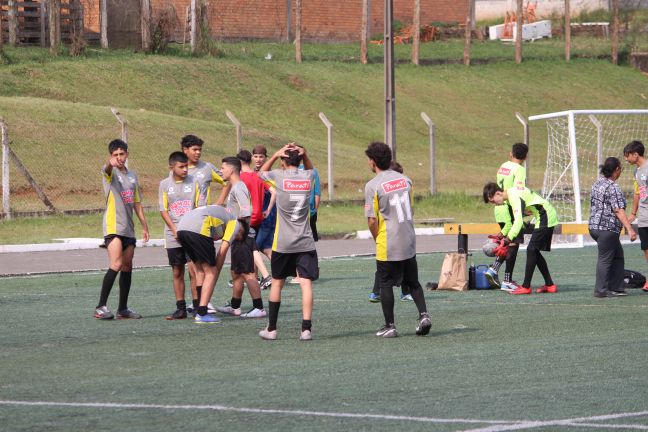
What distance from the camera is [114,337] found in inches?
463

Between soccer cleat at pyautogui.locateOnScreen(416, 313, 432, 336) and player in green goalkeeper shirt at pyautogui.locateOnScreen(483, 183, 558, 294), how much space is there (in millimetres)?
3739

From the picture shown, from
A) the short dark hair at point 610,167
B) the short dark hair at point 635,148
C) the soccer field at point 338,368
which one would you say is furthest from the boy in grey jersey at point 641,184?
the soccer field at point 338,368

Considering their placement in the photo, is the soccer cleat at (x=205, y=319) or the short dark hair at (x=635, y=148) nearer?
the soccer cleat at (x=205, y=319)

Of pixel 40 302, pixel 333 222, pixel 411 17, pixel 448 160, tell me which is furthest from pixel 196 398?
pixel 411 17

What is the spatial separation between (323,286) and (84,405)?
838 cm

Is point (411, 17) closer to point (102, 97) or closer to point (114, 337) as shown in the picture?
point (102, 97)

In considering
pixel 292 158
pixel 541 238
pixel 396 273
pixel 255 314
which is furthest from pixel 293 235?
pixel 541 238

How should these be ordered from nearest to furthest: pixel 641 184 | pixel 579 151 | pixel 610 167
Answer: pixel 610 167 → pixel 641 184 → pixel 579 151

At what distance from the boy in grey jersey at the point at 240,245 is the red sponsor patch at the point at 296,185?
1.59 m

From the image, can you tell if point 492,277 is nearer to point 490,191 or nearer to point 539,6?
point 490,191

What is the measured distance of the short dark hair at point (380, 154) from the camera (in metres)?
11.5

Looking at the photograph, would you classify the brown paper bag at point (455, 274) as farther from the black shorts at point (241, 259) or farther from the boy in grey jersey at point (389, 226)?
the boy in grey jersey at point (389, 226)

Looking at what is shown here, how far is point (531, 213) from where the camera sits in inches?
603

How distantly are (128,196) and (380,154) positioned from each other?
9.93 feet
